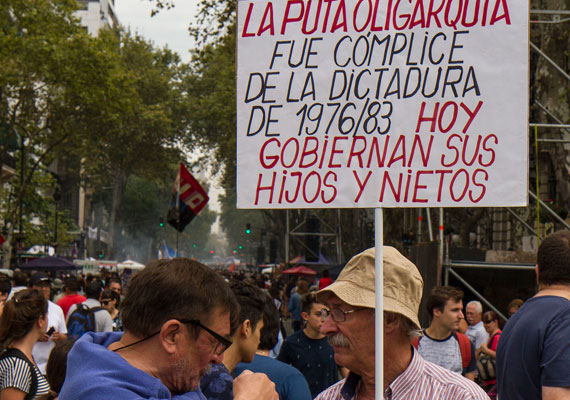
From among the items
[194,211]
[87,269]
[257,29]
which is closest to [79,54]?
[194,211]

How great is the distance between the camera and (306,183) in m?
3.81

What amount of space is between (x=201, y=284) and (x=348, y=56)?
1.69m

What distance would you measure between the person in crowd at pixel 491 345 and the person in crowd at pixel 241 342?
10.4ft

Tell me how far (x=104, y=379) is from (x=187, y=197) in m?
20.7

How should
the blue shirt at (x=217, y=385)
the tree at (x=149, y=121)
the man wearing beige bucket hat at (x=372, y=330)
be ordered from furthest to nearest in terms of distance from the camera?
the tree at (x=149, y=121)
the blue shirt at (x=217, y=385)
the man wearing beige bucket hat at (x=372, y=330)

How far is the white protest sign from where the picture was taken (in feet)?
12.1

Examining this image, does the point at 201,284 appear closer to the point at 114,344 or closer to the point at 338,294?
the point at 114,344

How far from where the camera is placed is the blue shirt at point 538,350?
3.71 m

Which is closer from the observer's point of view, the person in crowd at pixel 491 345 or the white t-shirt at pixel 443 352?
the white t-shirt at pixel 443 352

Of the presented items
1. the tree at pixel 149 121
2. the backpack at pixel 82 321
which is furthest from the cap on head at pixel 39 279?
the tree at pixel 149 121

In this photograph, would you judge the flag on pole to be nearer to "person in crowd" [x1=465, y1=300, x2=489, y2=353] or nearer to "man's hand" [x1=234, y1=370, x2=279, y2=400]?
"person in crowd" [x1=465, y1=300, x2=489, y2=353]

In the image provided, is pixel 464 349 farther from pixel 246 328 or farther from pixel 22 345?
pixel 22 345

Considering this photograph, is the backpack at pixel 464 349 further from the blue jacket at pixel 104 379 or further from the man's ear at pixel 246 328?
the blue jacket at pixel 104 379

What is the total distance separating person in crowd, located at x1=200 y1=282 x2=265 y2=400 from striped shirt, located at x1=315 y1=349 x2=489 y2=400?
522mm
